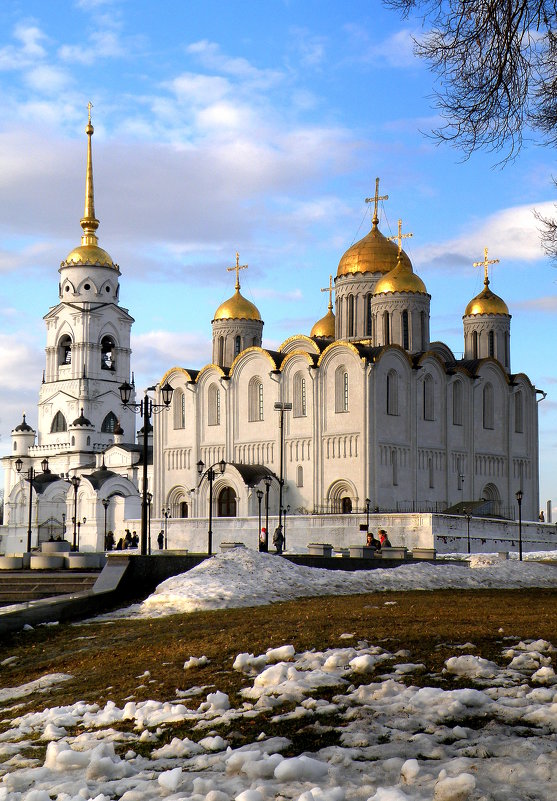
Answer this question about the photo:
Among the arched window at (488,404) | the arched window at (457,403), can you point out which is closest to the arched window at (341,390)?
the arched window at (457,403)

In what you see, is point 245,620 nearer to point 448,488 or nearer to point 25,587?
point 25,587

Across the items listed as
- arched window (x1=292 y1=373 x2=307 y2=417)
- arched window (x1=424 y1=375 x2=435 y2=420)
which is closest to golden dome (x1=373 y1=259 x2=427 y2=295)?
arched window (x1=424 y1=375 x2=435 y2=420)

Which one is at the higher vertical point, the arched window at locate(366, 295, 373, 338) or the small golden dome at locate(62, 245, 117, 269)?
the small golden dome at locate(62, 245, 117, 269)

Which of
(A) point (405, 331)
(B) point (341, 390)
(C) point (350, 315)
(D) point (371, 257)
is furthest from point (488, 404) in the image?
(B) point (341, 390)

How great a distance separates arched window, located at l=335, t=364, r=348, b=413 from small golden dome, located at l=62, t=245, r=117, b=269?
1425 inches

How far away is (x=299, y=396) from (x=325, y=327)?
11.6m

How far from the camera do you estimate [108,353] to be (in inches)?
3450

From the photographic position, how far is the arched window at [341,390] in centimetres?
5391

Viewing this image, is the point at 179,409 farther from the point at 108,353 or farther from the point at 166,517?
the point at 108,353

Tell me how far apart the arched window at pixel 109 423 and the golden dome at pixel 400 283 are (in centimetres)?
3404

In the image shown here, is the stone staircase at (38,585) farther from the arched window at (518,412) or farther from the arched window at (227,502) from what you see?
the arched window at (518,412)

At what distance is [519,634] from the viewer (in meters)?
10.6

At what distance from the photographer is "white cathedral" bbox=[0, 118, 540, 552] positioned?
53.6 metres

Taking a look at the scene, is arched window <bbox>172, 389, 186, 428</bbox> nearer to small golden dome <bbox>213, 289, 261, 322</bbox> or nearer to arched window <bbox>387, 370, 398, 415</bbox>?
small golden dome <bbox>213, 289, 261, 322</bbox>
